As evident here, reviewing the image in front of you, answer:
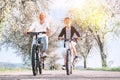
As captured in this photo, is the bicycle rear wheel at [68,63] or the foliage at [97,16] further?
the foliage at [97,16]

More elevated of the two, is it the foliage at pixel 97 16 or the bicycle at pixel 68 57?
the foliage at pixel 97 16

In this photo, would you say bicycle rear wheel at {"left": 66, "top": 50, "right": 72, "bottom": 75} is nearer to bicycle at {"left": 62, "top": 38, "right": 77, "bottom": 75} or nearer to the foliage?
bicycle at {"left": 62, "top": 38, "right": 77, "bottom": 75}

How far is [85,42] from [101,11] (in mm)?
13912

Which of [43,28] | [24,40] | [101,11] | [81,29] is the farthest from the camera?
[24,40]

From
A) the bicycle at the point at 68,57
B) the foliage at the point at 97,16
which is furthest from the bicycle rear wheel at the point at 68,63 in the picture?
the foliage at the point at 97,16

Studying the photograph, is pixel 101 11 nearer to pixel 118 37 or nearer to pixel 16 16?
pixel 118 37

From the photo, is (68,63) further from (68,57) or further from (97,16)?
(97,16)

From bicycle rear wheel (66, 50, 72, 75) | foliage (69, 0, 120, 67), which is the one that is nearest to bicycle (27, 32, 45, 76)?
bicycle rear wheel (66, 50, 72, 75)

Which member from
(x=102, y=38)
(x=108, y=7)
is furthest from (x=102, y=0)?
(x=102, y=38)

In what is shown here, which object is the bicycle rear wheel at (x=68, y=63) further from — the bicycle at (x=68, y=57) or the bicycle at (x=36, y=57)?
the bicycle at (x=36, y=57)

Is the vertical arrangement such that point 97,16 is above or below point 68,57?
above

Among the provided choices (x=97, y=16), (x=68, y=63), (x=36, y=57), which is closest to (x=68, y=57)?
(x=68, y=63)

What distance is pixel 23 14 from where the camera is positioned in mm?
37594

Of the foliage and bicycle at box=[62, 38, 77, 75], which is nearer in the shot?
bicycle at box=[62, 38, 77, 75]
